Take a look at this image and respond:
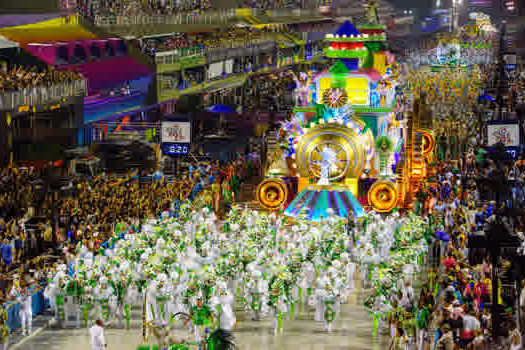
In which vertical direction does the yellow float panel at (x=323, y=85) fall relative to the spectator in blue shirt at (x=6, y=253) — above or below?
above

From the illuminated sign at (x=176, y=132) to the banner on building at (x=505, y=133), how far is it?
10.9 metres

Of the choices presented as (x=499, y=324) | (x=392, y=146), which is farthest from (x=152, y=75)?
(x=499, y=324)

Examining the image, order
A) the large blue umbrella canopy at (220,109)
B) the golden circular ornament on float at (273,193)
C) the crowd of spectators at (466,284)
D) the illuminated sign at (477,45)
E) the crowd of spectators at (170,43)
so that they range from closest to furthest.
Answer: the crowd of spectators at (466,284)
the golden circular ornament on float at (273,193)
the large blue umbrella canopy at (220,109)
the crowd of spectators at (170,43)
the illuminated sign at (477,45)

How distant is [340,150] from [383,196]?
2123mm

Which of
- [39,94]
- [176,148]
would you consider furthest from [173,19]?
[176,148]

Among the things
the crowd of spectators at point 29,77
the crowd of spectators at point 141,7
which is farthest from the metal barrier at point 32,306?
the crowd of spectators at point 141,7

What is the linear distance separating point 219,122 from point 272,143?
27.5 ft

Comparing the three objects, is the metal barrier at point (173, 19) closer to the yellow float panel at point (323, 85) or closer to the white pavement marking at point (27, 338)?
the yellow float panel at point (323, 85)

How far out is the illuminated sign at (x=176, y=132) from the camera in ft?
119

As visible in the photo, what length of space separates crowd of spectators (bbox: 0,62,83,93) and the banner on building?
56.0 ft

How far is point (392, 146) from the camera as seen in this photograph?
3438 centimetres

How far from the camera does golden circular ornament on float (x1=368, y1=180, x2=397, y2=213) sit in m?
33.3

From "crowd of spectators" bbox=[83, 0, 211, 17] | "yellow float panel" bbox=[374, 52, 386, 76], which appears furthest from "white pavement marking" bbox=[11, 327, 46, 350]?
"crowd of spectators" bbox=[83, 0, 211, 17]

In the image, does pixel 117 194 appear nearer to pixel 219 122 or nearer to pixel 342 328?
pixel 342 328
